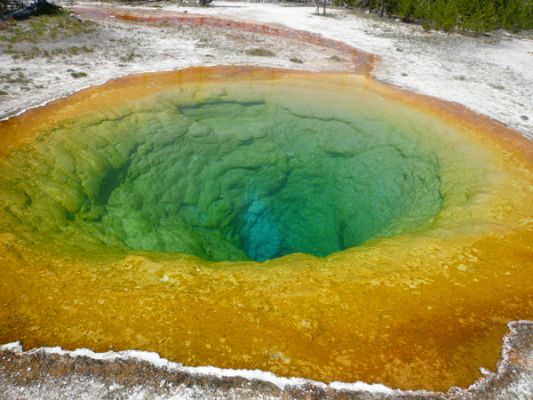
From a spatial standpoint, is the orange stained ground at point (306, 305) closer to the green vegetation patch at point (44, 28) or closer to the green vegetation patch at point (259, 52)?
the green vegetation patch at point (259, 52)

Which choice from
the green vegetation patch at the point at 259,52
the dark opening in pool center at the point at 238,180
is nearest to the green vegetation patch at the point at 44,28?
the green vegetation patch at the point at 259,52

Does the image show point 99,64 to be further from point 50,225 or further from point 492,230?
point 492,230

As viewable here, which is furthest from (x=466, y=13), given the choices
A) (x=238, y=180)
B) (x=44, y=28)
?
(x=44, y=28)

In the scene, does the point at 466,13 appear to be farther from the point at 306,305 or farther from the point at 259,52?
the point at 306,305

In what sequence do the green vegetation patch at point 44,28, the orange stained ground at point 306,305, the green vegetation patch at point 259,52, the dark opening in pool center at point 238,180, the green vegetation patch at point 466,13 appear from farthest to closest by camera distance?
the green vegetation patch at point 466,13 → the green vegetation patch at point 259,52 → the green vegetation patch at point 44,28 → the dark opening in pool center at point 238,180 → the orange stained ground at point 306,305

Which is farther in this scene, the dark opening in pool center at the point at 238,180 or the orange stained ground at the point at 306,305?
the dark opening in pool center at the point at 238,180

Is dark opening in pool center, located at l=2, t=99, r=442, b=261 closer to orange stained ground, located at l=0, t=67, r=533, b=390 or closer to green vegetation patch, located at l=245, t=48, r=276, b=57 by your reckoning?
orange stained ground, located at l=0, t=67, r=533, b=390

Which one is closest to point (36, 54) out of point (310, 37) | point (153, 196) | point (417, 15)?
point (153, 196)
